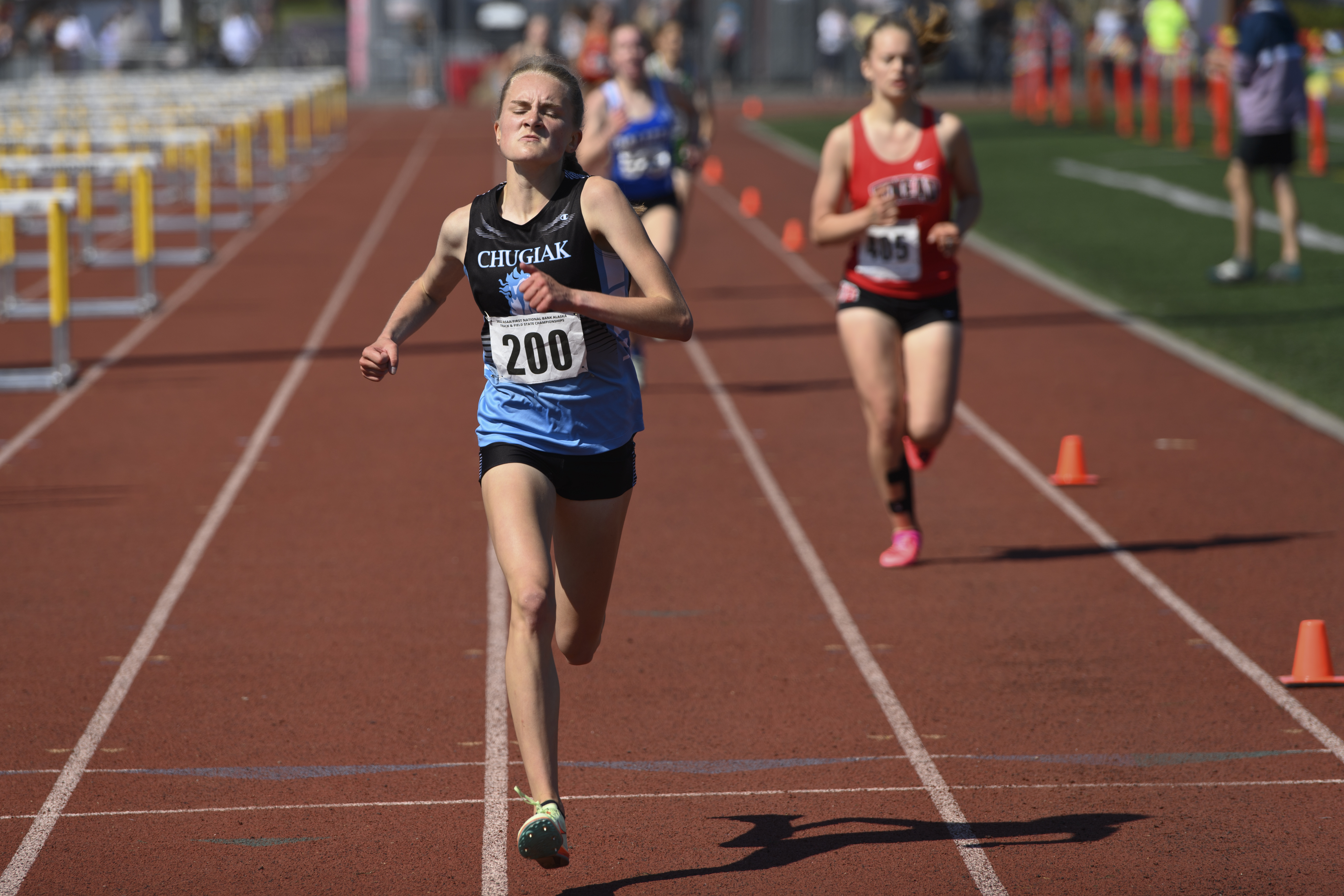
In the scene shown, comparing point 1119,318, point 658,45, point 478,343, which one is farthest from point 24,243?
point 1119,318

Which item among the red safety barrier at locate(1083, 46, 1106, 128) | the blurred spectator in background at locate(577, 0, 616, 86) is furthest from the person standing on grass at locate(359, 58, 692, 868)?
the red safety barrier at locate(1083, 46, 1106, 128)

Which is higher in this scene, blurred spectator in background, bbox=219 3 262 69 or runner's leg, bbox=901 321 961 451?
blurred spectator in background, bbox=219 3 262 69

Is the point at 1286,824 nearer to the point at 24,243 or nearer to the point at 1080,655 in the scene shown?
the point at 1080,655

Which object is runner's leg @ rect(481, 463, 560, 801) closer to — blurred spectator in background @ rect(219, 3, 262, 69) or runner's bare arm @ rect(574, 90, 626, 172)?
runner's bare arm @ rect(574, 90, 626, 172)

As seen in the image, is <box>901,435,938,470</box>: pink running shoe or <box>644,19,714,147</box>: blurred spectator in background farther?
<box>644,19,714,147</box>: blurred spectator in background

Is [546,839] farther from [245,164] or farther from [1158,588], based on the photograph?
[245,164]

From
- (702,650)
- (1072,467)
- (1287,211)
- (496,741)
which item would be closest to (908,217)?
(702,650)

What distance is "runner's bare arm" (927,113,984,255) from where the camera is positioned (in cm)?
679

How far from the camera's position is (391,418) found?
34.1 feet

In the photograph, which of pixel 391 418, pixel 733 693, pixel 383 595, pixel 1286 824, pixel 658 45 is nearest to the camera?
pixel 1286 824

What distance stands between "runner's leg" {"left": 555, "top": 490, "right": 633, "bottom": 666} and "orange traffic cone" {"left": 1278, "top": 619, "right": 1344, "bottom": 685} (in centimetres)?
250

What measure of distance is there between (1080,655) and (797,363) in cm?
619

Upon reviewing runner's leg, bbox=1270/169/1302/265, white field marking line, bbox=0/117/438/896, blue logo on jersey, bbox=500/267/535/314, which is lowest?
white field marking line, bbox=0/117/438/896

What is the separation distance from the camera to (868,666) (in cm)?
603
